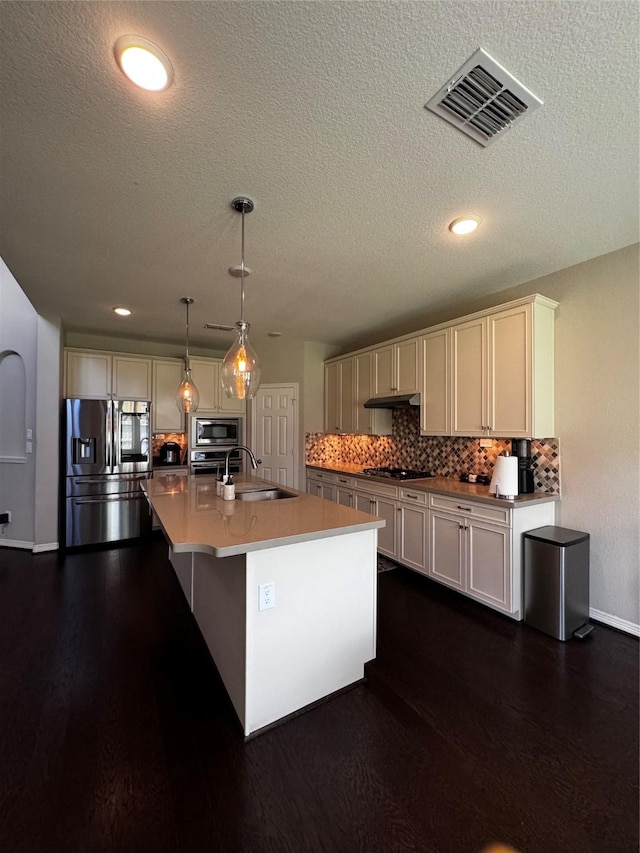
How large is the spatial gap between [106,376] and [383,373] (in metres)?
3.56

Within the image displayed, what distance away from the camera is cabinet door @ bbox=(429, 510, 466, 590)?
117 inches

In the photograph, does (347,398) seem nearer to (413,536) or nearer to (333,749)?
(413,536)

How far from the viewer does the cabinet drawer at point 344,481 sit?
14.1 ft

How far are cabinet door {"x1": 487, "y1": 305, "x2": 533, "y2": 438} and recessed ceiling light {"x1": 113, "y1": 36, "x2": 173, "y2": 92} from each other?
8.77 feet

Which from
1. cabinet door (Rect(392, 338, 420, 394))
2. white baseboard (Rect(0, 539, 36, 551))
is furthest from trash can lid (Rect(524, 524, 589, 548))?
white baseboard (Rect(0, 539, 36, 551))

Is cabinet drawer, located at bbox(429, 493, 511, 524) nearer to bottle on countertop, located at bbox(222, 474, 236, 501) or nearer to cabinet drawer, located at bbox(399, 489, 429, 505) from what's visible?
cabinet drawer, located at bbox(399, 489, 429, 505)

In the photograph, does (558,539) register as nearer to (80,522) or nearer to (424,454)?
(424,454)

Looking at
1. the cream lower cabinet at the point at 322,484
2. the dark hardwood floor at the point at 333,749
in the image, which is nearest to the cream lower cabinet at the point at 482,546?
the dark hardwood floor at the point at 333,749

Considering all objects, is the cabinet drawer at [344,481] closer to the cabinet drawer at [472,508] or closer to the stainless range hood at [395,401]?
the stainless range hood at [395,401]

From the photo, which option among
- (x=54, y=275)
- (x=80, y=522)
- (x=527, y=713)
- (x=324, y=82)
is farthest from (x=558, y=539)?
(x=80, y=522)

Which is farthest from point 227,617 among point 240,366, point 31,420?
point 31,420

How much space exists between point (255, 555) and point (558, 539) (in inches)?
85.4

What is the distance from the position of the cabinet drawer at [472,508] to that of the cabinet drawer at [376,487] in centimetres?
50

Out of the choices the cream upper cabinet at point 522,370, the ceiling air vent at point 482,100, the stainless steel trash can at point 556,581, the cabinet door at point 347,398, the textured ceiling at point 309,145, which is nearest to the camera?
the textured ceiling at point 309,145
